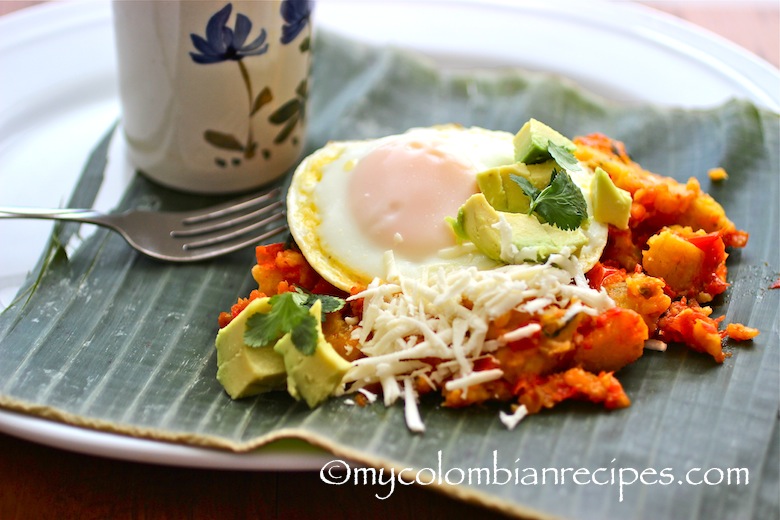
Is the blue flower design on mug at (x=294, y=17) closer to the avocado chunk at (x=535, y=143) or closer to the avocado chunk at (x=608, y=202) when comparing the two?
the avocado chunk at (x=535, y=143)

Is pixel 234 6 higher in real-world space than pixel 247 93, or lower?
higher

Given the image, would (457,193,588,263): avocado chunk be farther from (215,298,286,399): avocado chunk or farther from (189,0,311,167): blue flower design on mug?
(189,0,311,167): blue flower design on mug

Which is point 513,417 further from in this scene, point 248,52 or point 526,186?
point 248,52

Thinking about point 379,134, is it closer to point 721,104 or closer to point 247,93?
point 247,93

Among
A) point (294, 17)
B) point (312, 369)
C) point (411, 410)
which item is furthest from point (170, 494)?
point (294, 17)

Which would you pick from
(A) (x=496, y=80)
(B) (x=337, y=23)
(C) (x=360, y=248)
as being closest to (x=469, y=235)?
(C) (x=360, y=248)

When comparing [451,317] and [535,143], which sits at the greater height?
[535,143]
